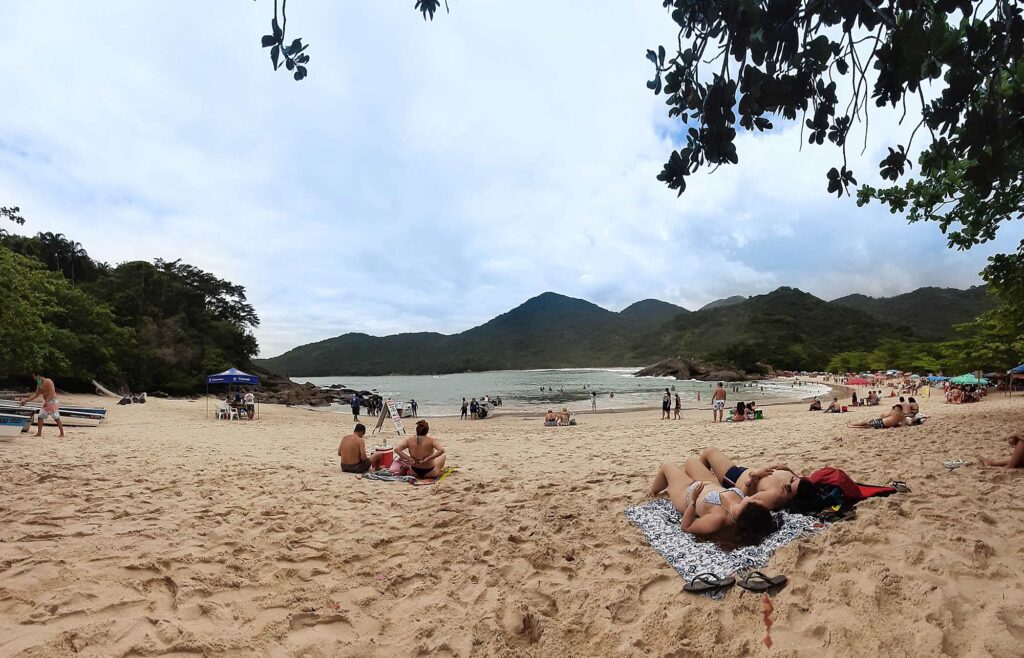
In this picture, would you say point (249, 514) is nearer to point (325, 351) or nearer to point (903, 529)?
point (903, 529)

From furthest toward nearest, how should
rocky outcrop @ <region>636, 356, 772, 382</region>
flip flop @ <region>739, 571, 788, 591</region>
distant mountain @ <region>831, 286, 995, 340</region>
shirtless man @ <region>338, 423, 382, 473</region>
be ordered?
1. distant mountain @ <region>831, 286, 995, 340</region>
2. rocky outcrop @ <region>636, 356, 772, 382</region>
3. shirtless man @ <region>338, 423, 382, 473</region>
4. flip flop @ <region>739, 571, 788, 591</region>

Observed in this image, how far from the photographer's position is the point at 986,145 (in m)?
2.28

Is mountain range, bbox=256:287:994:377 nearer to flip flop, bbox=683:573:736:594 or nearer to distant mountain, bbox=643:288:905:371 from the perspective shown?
distant mountain, bbox=643:288:905:371

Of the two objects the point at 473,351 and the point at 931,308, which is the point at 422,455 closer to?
the point at 931,308

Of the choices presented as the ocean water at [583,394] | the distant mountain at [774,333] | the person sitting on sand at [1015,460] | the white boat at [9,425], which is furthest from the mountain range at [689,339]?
the white boat at [9,425]

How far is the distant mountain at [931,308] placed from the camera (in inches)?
4186

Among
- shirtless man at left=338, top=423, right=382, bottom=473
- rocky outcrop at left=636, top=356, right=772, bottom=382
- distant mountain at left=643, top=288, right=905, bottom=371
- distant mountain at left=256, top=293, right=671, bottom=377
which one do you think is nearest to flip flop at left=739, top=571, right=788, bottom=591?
shirtless man at left=338, top=423, right=382, bottom=473

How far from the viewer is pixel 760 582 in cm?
281

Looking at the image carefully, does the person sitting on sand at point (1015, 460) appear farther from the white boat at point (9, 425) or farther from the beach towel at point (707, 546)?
the white boat at point (9, 425)

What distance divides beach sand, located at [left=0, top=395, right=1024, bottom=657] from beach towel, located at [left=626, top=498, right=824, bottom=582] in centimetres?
10

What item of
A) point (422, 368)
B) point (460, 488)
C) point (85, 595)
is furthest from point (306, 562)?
point (422, 368)

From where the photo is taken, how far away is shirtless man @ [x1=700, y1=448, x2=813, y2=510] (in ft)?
12.3

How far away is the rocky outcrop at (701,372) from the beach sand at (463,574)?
7293 centimetres

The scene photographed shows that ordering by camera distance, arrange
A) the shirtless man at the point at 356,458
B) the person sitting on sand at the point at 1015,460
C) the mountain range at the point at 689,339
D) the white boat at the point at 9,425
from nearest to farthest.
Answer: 1. the person sitting on sand at the point at 1015,460
2. the shirtless man at the point at 356,458
3. the white boat at the point at 9,425
4. the mountain range at the point at 689,339
